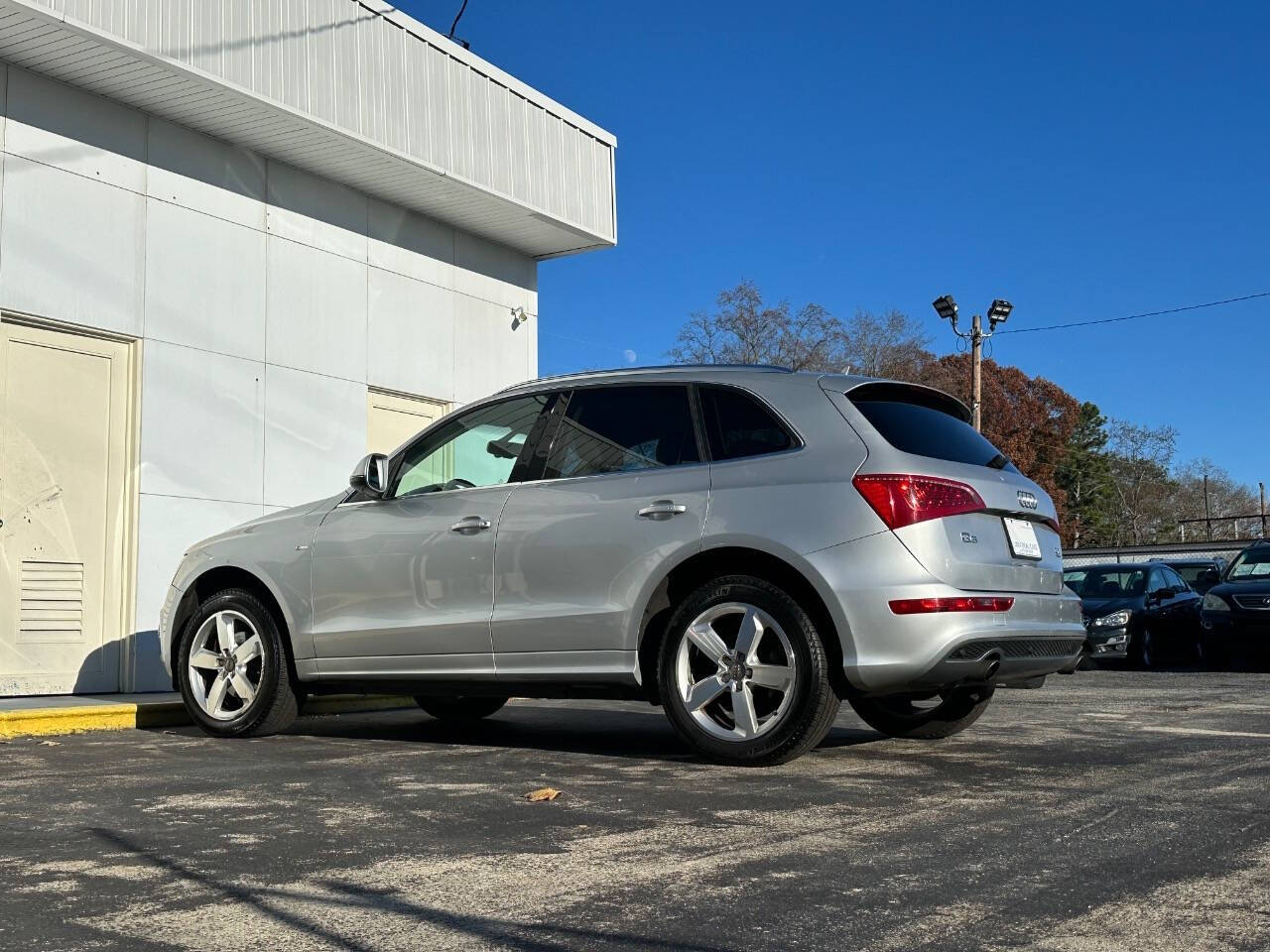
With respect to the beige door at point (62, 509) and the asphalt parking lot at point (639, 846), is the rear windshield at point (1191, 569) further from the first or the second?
the beige door at point (62, 509)

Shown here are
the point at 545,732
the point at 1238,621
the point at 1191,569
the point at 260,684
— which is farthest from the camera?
the point at 1191,569

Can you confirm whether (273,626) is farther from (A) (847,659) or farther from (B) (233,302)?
(B) (233,302)

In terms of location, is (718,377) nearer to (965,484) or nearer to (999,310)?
(965,484)

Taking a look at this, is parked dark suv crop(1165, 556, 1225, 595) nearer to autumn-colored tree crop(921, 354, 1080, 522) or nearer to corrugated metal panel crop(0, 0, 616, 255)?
corrugated metal panel crop(0, 0, 616, 255)

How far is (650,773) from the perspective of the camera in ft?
18.9

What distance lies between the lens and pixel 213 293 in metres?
11.2

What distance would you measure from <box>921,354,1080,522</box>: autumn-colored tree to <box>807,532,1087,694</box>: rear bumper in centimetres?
5407

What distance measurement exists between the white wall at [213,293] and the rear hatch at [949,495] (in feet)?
21.3

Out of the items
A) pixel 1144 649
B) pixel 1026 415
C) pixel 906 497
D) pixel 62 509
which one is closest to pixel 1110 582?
A: pixel 1144 649

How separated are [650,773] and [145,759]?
263 centimetres

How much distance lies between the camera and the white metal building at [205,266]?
970 cm

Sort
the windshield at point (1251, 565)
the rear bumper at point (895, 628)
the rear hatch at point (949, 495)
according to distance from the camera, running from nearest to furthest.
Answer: the rear bumper at point (895, 628) → the rear hatch at point (949, 495) → the windshield at point (1251, 565)

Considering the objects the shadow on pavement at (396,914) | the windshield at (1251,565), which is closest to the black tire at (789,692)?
the shadow on pavement at (396,914)

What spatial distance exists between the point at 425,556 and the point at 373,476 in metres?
0.59
